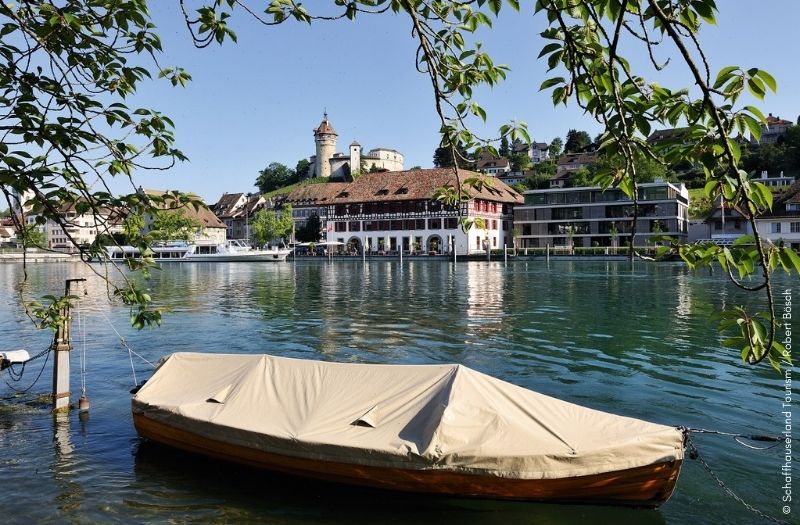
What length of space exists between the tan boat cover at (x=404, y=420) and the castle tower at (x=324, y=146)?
168770 millimetres

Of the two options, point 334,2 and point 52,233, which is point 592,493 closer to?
point 334,2

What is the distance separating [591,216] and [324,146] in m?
94.3

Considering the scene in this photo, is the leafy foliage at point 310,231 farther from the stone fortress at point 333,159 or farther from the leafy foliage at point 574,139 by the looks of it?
the leafy foliage at point 574,139

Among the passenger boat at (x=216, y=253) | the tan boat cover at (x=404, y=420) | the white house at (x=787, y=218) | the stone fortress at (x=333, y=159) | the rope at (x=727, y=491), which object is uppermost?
the stone fortress at (x=333, y=159)

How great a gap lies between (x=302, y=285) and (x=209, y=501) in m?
45.1

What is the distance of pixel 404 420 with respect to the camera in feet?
31.2

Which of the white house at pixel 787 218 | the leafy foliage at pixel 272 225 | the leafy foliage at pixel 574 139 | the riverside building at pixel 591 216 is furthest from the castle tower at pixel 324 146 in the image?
the white house at pixel 787 218

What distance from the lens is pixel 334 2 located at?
495 centimetres

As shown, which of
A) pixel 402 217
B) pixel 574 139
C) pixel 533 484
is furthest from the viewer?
pixel 574 139

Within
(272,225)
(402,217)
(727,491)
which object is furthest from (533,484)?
(272,225)

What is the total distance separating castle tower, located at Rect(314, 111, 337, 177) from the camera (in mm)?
177750

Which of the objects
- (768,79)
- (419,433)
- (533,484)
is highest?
(768,79)

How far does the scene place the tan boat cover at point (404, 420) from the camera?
330 inches

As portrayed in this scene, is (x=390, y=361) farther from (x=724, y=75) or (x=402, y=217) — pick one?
(x=402, y=217)
